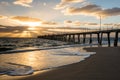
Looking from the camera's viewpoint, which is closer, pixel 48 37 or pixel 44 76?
pixel 44 76

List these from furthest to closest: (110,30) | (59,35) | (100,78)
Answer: (59,35) → (110,30) → (100,78)

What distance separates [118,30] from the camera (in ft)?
140

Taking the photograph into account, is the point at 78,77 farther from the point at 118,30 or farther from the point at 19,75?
the point at 118,30

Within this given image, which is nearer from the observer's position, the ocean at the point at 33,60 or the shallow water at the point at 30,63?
the shallow water at the point at 30,63

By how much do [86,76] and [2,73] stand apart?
13.1ft

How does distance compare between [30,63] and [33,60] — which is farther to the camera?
[33,60]

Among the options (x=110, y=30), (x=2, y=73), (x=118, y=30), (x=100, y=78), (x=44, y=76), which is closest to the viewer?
(x=100, y=78)

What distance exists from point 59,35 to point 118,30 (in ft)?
207

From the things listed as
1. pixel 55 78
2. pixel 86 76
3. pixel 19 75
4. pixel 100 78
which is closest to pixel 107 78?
pixel 100 78

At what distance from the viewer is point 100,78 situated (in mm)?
8031

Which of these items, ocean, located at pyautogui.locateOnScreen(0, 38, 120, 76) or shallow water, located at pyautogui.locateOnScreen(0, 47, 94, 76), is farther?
ocean, located at pyautogui.locateOnScreen(0, 38, 120, 76)

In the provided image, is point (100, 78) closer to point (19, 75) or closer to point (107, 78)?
point (107, 78)

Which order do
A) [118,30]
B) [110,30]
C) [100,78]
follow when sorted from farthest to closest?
[110,30] < [118,30] < [100,78]

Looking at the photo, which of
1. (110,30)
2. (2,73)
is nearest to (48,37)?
(110,30)
